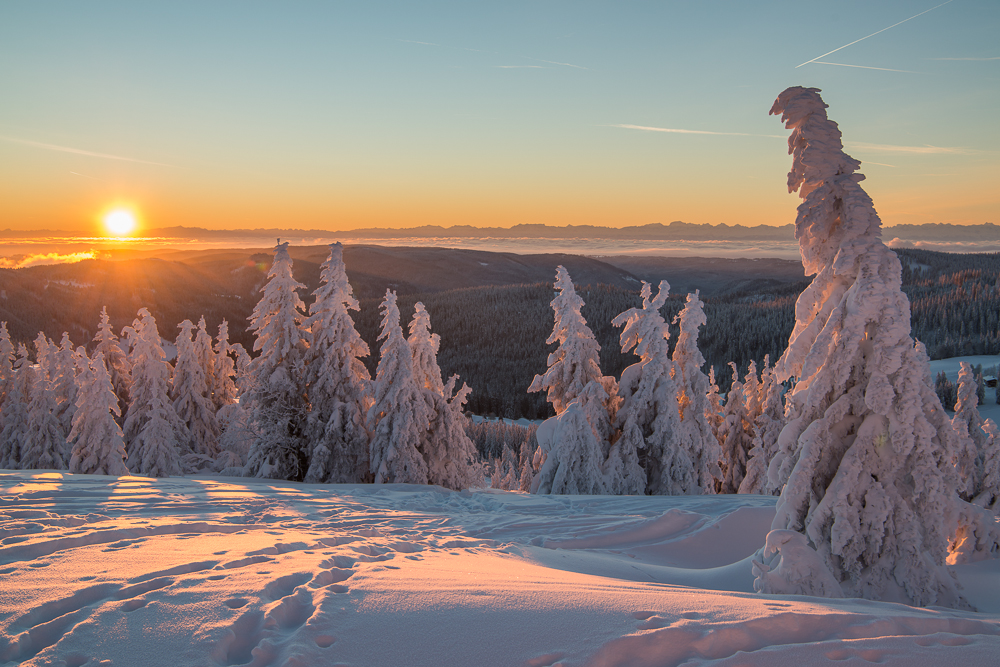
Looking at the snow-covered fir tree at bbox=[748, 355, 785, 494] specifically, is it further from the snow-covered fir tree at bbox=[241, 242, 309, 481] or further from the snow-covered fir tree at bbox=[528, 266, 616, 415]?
the snow-covered fir tree at bbox=[241, 242, 309, 481]

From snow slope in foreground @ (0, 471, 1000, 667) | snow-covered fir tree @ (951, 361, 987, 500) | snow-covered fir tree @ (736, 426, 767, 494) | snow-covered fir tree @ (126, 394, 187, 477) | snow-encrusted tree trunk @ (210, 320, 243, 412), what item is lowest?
snow-covered fir tree @ (736, 426, 767, 494)

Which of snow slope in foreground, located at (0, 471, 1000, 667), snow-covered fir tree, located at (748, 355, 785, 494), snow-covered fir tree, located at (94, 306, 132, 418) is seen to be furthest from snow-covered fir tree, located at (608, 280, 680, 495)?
snow-covered fir tree, located at (94, 306, 132, 418)

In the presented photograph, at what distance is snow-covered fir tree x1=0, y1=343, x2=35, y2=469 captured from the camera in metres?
30.9

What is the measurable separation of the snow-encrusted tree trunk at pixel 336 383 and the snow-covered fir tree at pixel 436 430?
8.35 ft

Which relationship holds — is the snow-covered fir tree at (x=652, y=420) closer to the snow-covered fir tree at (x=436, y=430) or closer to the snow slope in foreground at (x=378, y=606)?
the snow-covered fir tree at (x=436, y=430)

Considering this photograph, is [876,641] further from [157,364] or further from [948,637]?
[157,364]

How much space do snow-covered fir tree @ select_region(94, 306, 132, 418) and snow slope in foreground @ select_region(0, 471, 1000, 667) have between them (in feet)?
92.0

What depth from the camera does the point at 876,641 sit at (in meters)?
4.08

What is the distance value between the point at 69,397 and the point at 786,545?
39092mm

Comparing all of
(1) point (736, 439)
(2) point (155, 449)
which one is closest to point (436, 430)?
(2) point (155, 449)

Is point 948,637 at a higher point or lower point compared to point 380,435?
higher

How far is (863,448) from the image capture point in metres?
7.69

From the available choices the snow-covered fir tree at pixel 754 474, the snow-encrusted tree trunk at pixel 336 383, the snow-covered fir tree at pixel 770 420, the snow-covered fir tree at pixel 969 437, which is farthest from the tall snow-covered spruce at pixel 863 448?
the snow-covered fir tree at pixel 770 420

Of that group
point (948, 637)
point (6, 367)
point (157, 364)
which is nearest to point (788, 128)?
point (948, 637)
